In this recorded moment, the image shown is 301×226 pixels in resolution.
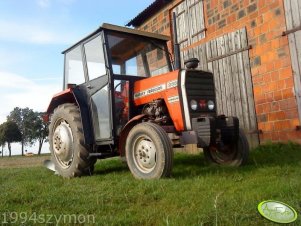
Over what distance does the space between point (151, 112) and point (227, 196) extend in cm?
208

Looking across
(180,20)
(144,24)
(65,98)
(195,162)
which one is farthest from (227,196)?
(144,24)

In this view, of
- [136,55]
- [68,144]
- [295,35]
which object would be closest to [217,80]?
[295,35]

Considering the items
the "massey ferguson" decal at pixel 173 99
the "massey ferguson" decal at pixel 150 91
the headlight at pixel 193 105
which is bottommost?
the headlight at pixel 193 105

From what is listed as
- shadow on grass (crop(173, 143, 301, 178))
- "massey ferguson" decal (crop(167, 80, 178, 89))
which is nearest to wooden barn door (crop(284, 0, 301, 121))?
shadow on grass (crop(173, 143, 301, 178))

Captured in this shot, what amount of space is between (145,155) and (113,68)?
59.3 inches

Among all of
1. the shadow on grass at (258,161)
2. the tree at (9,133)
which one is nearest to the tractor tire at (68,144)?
the shadow on grass at (258,161)

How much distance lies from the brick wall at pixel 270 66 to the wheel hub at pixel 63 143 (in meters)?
3.87

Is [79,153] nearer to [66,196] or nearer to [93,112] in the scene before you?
[93,112]

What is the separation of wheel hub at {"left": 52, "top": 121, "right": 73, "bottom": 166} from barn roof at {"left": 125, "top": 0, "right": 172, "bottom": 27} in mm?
5856

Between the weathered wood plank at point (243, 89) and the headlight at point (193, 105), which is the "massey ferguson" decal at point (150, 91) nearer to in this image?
the headlight at point (193, 105)

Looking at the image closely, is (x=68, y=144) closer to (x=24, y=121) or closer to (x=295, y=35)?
(x=295, y=35)

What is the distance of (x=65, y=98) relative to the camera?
598 centimetres

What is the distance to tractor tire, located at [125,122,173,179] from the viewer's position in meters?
4.15

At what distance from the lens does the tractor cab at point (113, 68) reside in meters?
5.19
